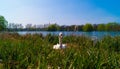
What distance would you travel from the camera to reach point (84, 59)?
18.5ft

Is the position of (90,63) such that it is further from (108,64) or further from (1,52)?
(1,52)

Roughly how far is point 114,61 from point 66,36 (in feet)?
33.3

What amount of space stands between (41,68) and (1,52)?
9.04ft

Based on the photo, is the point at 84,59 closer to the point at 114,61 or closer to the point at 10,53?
the point at 114,61

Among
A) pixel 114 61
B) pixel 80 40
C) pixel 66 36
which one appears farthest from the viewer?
pixel 66 36

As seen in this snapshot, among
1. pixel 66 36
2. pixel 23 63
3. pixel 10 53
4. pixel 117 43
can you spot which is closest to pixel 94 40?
pixel 117 43

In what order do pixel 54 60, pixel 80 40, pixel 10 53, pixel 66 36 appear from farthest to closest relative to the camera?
pixel 66 36 < pixel 80 40 < pixel 10 53 < pixel 54 60

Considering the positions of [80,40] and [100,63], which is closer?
[100,63]

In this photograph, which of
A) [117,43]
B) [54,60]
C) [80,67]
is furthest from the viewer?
[117,43]

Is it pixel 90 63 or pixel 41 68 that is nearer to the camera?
pixel 41 68

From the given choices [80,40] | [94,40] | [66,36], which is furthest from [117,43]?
[66,36]

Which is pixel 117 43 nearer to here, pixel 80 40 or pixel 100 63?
pixel 80 40

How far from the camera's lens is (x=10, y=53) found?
6953mm

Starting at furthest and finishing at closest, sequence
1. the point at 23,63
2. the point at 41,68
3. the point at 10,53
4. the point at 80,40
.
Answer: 1. the point at 80,40
2. the point at 10,53
3. the point at 23,63
4. the point at 41,68
